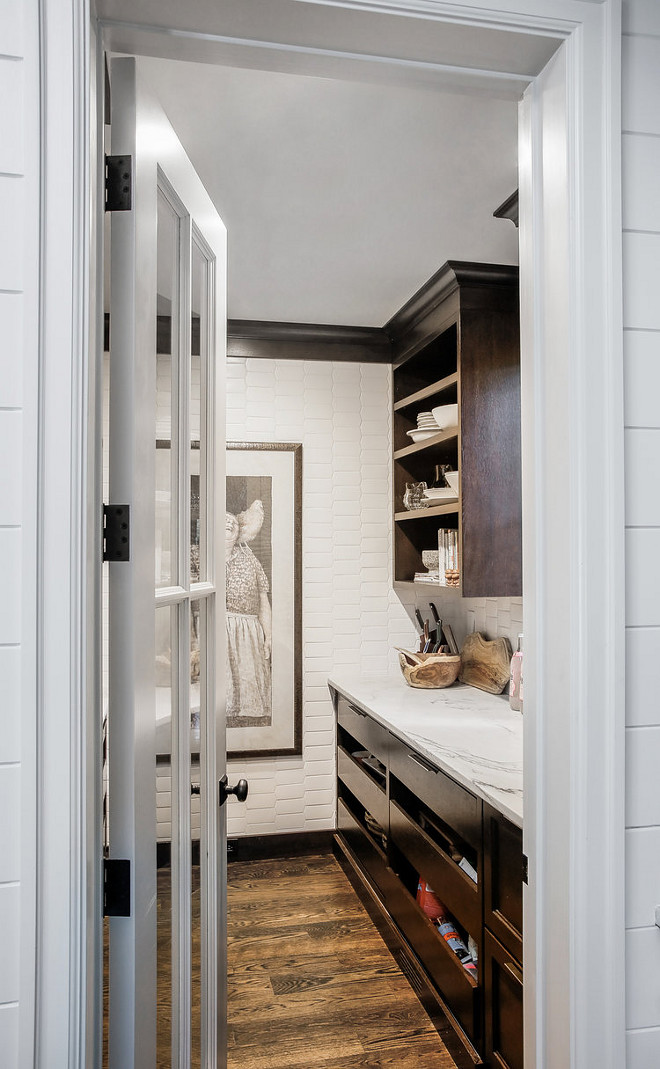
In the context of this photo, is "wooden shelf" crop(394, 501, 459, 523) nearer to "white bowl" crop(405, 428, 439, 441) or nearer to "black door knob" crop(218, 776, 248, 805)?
"white bowl" crop(405, 428, 439, 441)

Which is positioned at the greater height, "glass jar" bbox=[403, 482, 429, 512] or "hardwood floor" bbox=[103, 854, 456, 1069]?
"glass jar" bbox=[403, 482, 429, 512]

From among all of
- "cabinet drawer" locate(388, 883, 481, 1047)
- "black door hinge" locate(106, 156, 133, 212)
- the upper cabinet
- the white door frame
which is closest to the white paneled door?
"black door hinge" locate(106, 156, 133, 212)

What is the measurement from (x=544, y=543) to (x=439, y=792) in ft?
4.83

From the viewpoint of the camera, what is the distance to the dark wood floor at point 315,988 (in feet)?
7.48

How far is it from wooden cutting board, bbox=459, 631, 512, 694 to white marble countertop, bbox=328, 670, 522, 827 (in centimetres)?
4

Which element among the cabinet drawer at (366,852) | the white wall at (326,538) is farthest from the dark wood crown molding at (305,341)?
the cabinet drawer at (366,852)

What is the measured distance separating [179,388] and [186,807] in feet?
2.45

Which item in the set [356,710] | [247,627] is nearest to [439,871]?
[356,710]

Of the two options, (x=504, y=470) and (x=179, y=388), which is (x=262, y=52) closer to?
(x=179, y=388)

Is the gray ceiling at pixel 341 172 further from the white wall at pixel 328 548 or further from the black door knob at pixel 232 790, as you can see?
the black door knob at pixel 232 790

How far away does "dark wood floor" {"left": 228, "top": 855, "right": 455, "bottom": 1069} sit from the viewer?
2.28m

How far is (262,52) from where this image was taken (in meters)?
1.02

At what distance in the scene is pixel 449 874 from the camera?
222cm

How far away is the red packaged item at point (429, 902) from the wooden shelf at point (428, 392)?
1873 mm
